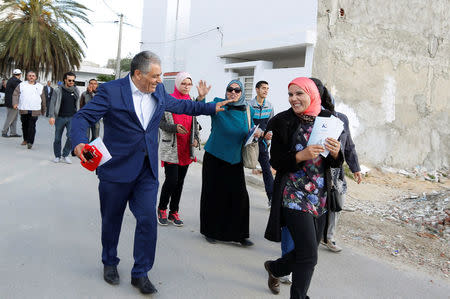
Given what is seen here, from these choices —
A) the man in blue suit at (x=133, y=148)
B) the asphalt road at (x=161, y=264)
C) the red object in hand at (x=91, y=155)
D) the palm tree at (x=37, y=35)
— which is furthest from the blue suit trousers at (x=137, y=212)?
the palm tree at (x=37, y=35)

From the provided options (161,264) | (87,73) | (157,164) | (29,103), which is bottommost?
(161,264)

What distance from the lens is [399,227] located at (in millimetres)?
6105

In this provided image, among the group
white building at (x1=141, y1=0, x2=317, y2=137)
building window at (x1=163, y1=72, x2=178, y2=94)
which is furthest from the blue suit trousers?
building window at (x1=163, y1=72, x2=178, y2=94)

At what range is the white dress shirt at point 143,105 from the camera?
3357 millimetres

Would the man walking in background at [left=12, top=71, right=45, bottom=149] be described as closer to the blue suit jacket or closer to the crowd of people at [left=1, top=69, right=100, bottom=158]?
the crowd of people at [left=1, top=69, right=100, bottom=158]

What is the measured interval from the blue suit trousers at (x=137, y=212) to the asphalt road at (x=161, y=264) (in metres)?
0.30

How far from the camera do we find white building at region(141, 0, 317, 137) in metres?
10.7

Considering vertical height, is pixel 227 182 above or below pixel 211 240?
Answer: above

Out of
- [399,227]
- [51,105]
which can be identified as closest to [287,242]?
[399,227]

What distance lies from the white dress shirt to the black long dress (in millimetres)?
1517

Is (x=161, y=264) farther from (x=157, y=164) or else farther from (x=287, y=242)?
(x=287, y=242)

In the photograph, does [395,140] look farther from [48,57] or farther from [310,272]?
[48,57]

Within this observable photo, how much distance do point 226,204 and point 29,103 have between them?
8.03 meters

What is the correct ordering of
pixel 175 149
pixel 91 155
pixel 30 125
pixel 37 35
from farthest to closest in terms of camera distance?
pixel 37 35 → pixel 30 125 → pixel 175 149 → pixel 91 155
